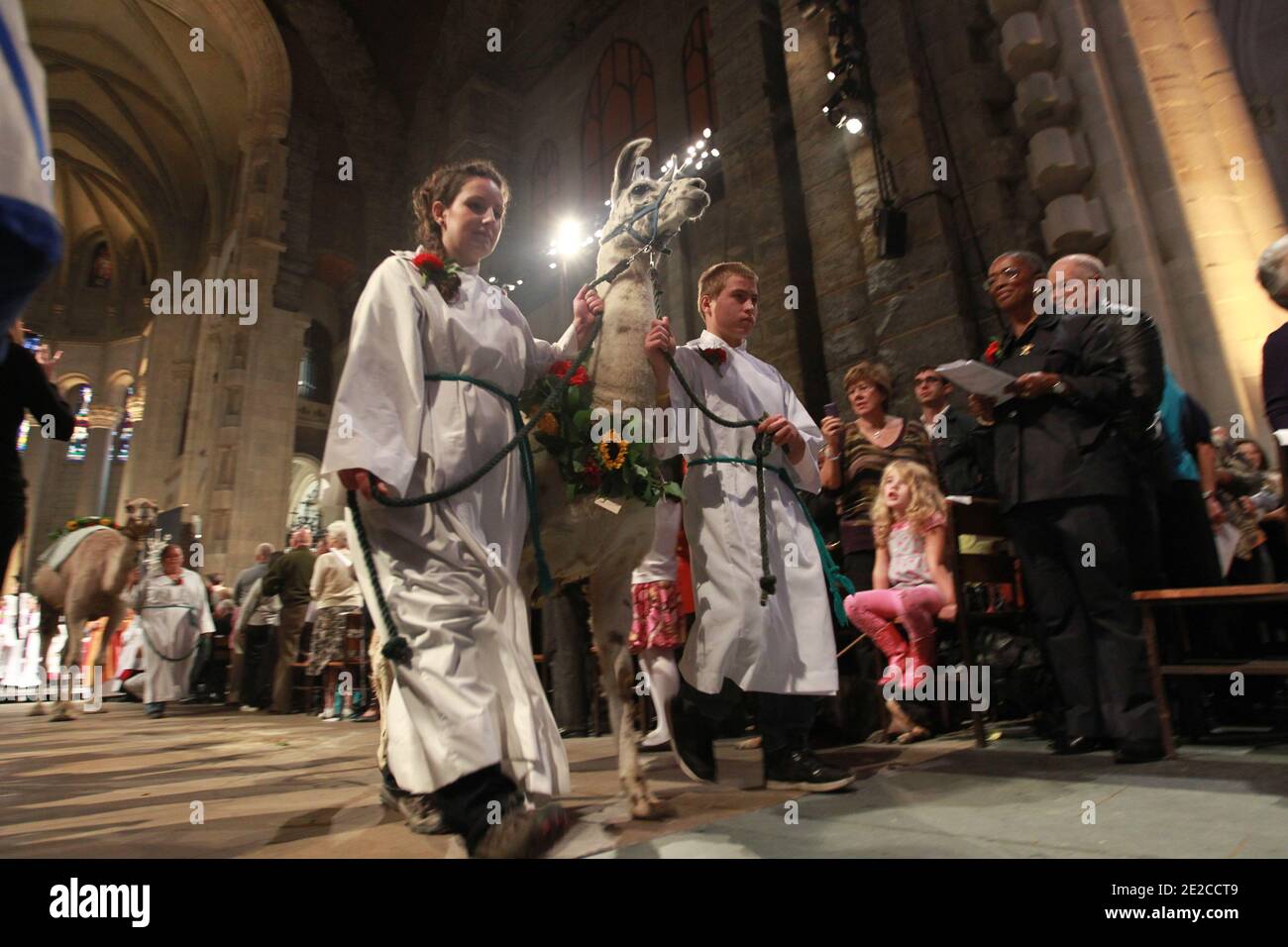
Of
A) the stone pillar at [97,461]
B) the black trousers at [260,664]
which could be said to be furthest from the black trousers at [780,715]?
the stone pillar at [97,461]

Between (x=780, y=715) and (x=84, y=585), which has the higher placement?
(x=84, y=585)

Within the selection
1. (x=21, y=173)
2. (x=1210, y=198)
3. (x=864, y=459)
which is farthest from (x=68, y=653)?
(x=1210, y=198)

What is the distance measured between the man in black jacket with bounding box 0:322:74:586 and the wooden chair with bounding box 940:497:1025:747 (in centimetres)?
404

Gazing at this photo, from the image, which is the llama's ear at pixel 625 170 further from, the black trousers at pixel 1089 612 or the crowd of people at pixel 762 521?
the black trousers at pixel 1089 612

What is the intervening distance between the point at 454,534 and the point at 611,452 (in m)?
0.64

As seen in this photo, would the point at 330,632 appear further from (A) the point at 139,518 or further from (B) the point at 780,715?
(B) the point at 780,715

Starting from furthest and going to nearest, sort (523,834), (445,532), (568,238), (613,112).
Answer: (568,238) → (613,112) → (445,532) → (523,834)

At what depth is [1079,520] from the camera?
322 cm

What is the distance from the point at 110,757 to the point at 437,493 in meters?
4.35

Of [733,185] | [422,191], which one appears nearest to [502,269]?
[733,185]

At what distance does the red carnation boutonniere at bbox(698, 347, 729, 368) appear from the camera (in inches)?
127

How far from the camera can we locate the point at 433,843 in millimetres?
2162

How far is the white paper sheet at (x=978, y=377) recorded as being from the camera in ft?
10.5
